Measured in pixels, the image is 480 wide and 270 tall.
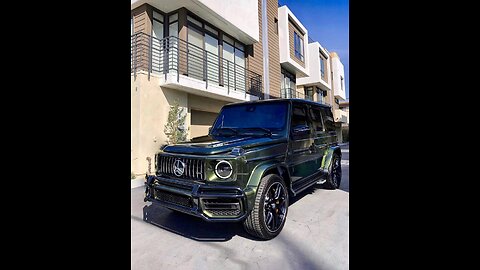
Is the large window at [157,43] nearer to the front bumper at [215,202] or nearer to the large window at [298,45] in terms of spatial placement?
the front bumper at [215,202]

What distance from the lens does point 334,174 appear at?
461 centimetres

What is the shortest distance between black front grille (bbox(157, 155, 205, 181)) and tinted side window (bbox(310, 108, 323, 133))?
239 centimetres

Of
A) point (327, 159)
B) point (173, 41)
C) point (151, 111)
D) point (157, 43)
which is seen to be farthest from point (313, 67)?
point (327, 159)

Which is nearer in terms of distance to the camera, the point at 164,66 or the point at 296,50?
the point at 164,66

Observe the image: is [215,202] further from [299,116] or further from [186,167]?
[299,116]

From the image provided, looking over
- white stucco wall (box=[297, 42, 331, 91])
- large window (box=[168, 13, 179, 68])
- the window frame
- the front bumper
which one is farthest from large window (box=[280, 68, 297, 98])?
the front bumper

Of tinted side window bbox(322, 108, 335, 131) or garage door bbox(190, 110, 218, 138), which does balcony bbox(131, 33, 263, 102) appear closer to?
garage door bbox(190, 110, 218, 138)

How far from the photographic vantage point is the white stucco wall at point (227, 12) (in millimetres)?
7363

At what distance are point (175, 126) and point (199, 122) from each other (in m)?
1.77
